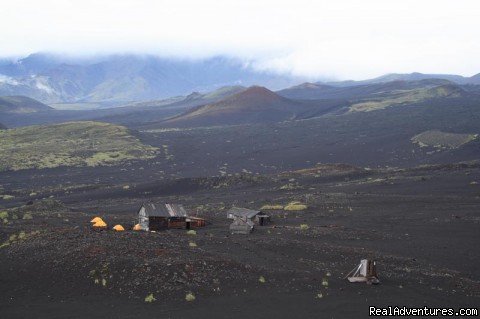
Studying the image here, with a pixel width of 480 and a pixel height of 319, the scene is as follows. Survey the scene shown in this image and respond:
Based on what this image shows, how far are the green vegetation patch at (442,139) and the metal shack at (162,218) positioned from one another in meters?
77.3

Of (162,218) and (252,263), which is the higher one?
(162,218)

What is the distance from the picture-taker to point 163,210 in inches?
1560

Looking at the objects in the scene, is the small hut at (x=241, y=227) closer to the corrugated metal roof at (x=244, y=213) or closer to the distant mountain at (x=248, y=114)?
the corrugated metal roof at (x=244, y=213)

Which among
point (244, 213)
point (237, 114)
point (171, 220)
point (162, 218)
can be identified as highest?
point (237, 114)

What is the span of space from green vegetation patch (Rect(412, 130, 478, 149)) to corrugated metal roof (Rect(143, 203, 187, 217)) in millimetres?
77289

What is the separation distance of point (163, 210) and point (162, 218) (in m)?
0.74

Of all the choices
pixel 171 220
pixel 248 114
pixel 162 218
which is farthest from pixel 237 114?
pixel 162 218

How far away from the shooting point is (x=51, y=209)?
54219 millimetres

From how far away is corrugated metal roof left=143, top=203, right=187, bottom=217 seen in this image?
3898cm

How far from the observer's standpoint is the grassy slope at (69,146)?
101688mm

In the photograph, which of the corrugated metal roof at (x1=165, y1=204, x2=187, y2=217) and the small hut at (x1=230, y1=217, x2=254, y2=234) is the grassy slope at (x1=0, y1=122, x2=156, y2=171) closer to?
the corrugated metal roof at (x1=165, y1=204, x2=187, y2=217)

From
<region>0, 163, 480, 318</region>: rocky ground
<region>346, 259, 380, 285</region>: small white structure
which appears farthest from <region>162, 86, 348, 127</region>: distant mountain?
<region>346, 259, 380, 285</region>: small white structure

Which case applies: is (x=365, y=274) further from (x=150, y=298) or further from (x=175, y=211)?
(x=175, y=211)

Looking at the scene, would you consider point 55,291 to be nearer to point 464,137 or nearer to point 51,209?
point 51,209
